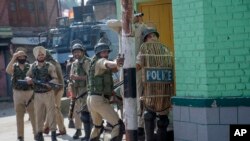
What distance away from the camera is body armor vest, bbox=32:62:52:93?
8203 millimetres

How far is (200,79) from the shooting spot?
5684mm

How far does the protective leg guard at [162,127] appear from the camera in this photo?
6469 mm

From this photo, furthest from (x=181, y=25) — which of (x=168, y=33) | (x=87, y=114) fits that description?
(x=87, y=114)

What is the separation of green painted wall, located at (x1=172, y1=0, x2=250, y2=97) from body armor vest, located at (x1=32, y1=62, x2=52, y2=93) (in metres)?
3.39

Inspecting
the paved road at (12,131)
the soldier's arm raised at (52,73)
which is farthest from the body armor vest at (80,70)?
the paved road at (12,131)

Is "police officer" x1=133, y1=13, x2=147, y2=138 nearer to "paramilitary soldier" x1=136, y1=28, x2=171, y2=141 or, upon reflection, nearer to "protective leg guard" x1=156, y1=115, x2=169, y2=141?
"paramilitary soldier" x1=136, y1=28, x2=171, y2=141

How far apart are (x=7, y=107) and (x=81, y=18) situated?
669 centimetres

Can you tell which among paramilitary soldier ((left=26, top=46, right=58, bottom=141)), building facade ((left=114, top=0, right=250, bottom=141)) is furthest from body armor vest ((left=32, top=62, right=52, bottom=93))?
building facade ((left=114, top=0, right=250, bottom=141))

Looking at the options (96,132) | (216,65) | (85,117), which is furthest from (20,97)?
(216,65)

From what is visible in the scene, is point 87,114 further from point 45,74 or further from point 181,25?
point 181,25

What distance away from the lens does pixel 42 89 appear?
820cm

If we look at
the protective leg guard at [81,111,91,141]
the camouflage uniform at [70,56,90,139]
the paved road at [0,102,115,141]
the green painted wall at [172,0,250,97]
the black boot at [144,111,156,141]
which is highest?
the green painted wall at [172,0,250,97]

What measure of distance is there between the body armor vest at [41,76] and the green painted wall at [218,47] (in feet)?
11.1

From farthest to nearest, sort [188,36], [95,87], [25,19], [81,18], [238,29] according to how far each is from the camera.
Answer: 1. [25,19]
2. [81,18]
3. [95,87]
4. [188,36]
5. [238,29]
